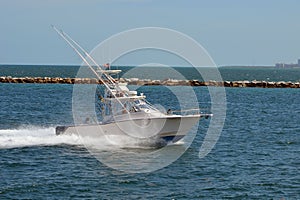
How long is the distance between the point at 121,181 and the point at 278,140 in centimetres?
1914

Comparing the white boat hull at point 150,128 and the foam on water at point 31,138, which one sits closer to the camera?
the white boat hull at point 150,128

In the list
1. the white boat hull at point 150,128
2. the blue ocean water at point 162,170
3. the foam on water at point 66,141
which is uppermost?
the white boat hull at point 150,128

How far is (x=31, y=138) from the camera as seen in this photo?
41625 millimetres

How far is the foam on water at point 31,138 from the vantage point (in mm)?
39406

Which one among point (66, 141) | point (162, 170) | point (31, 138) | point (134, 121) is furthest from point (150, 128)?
point (31, 138)

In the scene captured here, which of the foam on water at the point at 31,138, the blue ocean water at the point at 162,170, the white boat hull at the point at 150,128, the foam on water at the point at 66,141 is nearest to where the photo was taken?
the blue ocean water at the point at 162,170

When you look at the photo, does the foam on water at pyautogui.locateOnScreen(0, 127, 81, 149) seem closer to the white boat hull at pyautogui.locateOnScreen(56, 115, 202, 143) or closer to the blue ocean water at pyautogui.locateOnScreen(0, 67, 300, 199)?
the blue ocean water at pyautogui.locateOnScreen(0, 67, 300, 199)

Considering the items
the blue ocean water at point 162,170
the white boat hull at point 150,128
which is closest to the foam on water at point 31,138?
the blue ocean water at point 162,170

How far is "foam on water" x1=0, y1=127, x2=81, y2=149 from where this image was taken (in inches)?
1551

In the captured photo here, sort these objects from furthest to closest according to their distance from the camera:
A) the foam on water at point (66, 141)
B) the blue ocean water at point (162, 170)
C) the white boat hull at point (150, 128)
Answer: the foam on water at point (66, 141)
the white boat hull at point (150, 128)
the blue ocean water at point (162, 170)

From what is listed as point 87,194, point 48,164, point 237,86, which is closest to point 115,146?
point 48,164

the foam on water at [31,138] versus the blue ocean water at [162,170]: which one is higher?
the foam on water at [31,138]

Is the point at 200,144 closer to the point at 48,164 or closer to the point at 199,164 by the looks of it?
the point at 199,164

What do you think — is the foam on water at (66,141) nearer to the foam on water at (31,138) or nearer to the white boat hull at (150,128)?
the foam on water at (31,138)
